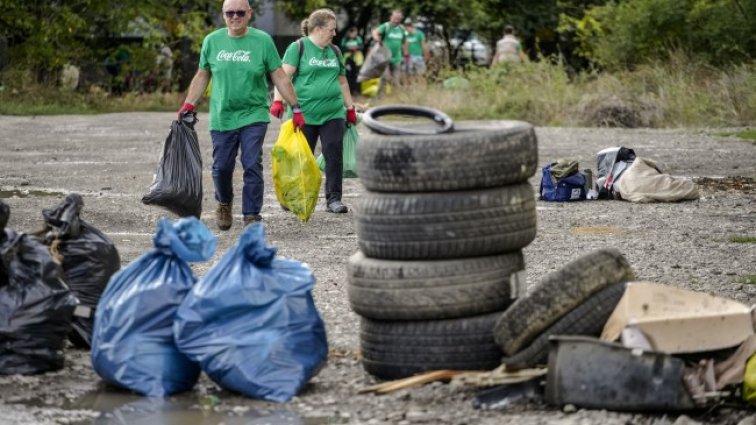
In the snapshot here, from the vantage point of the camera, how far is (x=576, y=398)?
5.96 metres

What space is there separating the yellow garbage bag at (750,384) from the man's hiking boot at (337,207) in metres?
6.91

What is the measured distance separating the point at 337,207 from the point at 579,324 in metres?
6.65

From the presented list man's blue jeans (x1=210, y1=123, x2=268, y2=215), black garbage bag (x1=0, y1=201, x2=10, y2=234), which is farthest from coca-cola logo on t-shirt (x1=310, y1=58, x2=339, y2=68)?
black garbage bag (x1=0, y1=201, x2=10, y2=234)

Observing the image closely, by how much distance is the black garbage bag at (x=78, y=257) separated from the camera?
718cm

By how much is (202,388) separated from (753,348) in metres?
2.40

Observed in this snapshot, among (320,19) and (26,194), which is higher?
(320,19)

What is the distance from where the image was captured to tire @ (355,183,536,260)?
20.9ft

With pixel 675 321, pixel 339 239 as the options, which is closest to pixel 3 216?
pixel 675 321

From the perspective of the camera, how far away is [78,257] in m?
7.22

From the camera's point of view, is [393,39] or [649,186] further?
[393,39]

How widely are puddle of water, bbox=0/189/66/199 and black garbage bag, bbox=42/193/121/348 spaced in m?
6.99

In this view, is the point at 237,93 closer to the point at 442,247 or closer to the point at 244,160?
the point at 244,160

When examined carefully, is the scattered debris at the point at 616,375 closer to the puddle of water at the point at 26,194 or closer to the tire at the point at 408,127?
the tire at the point at 408,127

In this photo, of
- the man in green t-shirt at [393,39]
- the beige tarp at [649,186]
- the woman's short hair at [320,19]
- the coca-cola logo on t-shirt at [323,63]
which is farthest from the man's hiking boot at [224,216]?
the man in green t-shirt at [393,39]
